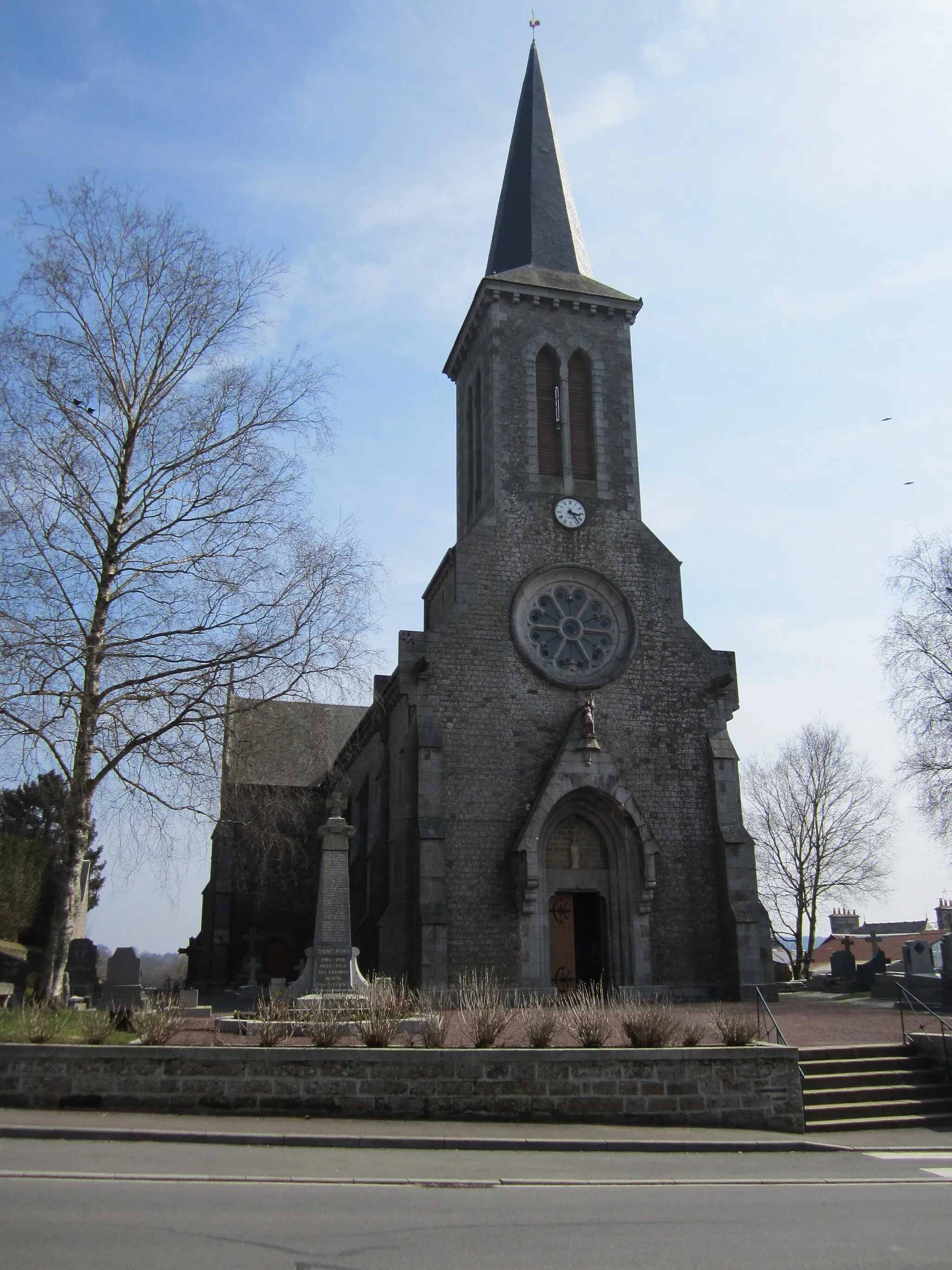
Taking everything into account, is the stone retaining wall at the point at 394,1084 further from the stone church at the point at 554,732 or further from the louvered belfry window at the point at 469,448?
the louvered belfry window at the point at 469,448

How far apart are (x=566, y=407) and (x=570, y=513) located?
3.24 meters

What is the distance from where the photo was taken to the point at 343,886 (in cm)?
1772

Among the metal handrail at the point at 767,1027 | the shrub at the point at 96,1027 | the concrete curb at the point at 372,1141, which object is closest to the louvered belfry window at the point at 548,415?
the metal handrail at the point at 767,1027

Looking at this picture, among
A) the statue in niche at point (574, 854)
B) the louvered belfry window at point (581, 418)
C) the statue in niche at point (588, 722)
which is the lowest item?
the statue in niche at point (574, 854)

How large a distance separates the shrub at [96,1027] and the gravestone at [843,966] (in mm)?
22933

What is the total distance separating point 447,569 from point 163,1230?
812 inches

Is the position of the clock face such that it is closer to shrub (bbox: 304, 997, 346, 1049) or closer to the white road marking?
shrub (bbox: 304, 997, 346, 1049)

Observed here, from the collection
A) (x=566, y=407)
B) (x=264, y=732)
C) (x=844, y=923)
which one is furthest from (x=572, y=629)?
(x=844, y=923)

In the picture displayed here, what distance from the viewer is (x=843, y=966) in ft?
99.5

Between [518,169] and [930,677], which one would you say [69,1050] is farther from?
[518,169]

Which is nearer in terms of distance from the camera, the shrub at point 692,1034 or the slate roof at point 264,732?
the shrub at point 692,1034

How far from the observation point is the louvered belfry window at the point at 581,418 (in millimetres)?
26906

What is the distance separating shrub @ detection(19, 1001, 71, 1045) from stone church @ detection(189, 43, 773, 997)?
5.26 m

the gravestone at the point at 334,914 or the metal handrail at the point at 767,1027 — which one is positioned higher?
the gravestone at the point at 334,914
